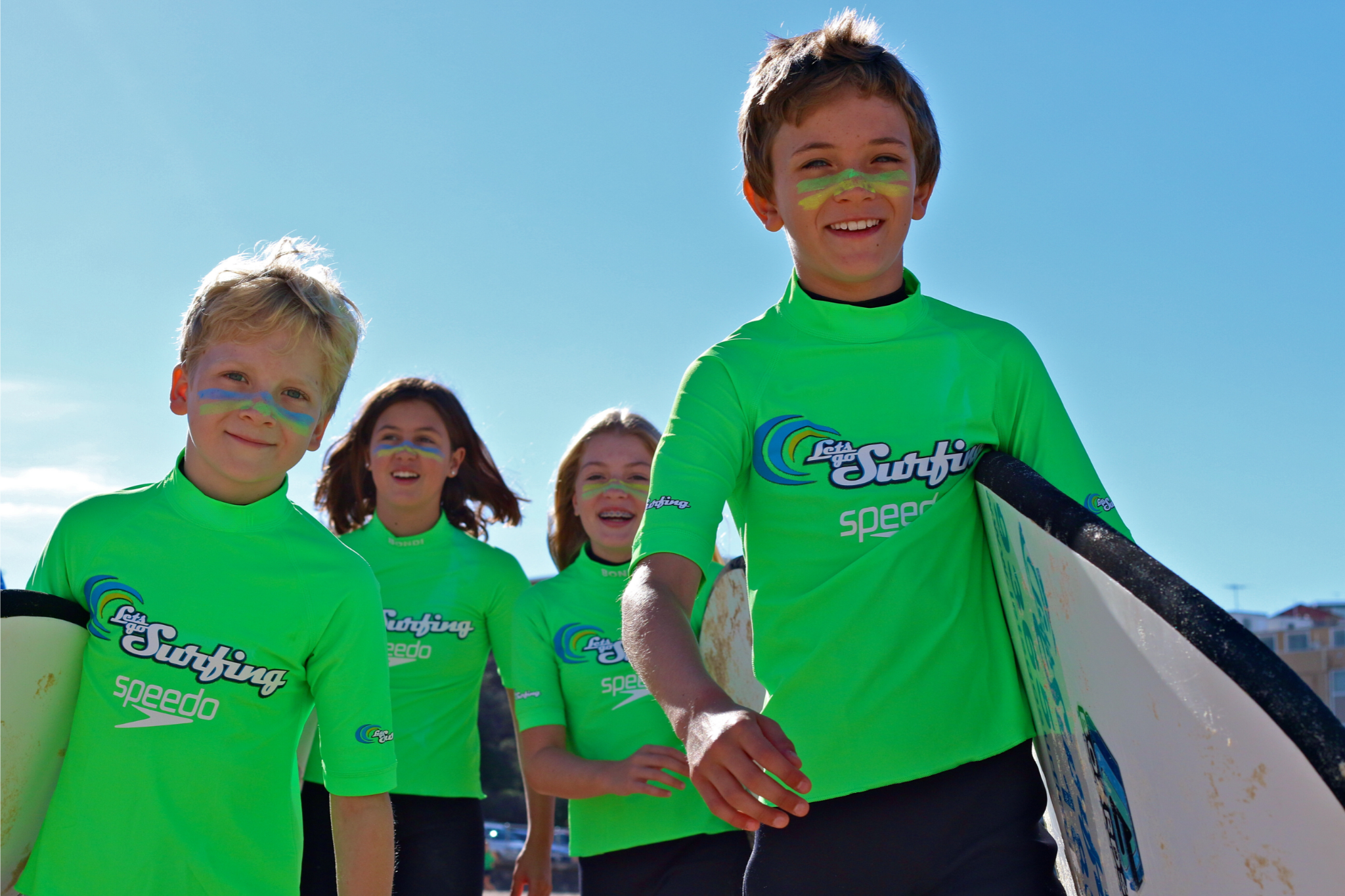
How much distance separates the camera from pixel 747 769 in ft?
4.23

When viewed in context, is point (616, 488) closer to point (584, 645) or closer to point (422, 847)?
point (584, 645)

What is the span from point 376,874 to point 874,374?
57.5 inches

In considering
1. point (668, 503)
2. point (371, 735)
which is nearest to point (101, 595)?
point (371, 735)

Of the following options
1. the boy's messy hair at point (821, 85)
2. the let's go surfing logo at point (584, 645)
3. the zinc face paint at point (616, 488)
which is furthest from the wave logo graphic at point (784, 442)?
the zinc face paint at point (616, 488)

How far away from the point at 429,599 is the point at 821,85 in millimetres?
2653

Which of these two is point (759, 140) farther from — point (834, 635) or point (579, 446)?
point (579, 446)

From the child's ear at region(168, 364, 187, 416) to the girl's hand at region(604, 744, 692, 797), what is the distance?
5.04 ft

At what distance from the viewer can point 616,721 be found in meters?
3.63

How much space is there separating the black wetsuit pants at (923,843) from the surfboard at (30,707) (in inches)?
58.1

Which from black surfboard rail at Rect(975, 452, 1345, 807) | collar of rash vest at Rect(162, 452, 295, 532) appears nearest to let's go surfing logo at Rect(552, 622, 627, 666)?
collar of rash vest at Rect(162, 452, 295, 532)

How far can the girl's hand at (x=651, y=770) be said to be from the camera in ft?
10.2

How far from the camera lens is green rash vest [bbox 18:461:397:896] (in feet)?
7.30

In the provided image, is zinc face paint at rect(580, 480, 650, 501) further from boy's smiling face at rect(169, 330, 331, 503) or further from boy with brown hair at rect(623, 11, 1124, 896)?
boy with brown hair at rect(623, 11, 1124, 896)

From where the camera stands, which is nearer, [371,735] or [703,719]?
[703,719]
